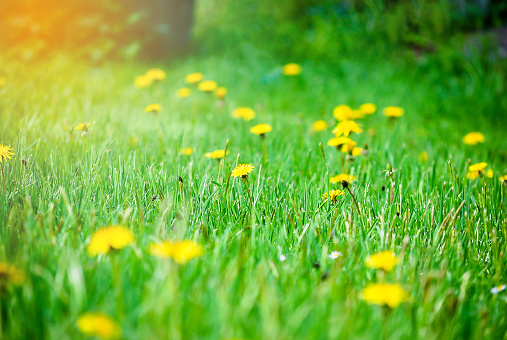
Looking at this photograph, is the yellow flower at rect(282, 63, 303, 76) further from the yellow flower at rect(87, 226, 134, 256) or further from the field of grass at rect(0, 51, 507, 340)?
the yellow flower at rect(87, 226, 134, 256)

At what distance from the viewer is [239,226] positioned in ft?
4.34

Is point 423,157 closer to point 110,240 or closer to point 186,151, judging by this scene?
point 186,151

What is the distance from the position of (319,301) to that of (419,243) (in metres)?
0.60

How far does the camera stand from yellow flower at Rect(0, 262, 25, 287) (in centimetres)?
81

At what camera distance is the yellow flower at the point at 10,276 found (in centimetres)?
81

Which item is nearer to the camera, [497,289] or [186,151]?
[497,289]

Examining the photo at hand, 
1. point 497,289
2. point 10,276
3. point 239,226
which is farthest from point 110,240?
point 497,289

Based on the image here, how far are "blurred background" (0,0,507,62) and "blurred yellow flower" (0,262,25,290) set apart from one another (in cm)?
418

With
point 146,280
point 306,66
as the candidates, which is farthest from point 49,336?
point 306,66

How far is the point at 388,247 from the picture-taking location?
1.22 m

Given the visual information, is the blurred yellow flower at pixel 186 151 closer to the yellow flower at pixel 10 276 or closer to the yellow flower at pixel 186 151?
the yellow flower at pixel 186 151

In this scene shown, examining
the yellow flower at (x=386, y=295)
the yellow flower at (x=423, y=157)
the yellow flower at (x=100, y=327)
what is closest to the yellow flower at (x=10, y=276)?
the yellow flower at (x=100, y=327)

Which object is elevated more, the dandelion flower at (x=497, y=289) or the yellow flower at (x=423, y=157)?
the yellow flower at (x=423, y=157)

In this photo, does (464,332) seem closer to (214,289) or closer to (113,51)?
(214,289)
